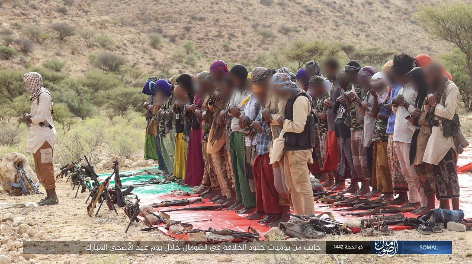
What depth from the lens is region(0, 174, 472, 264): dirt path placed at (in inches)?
168

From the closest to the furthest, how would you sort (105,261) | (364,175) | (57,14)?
(105,261) < (364,175) < (57,14)

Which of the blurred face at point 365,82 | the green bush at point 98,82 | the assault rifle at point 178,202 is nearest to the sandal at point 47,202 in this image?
the assault rifle at point 178,202

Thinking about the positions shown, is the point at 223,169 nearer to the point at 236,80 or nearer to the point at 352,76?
the point at 236,80

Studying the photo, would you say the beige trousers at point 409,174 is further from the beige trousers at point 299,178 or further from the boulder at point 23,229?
the boulder at point 23,229

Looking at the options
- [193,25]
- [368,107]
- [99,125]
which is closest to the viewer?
[368,107]

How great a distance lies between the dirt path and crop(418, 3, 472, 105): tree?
21602 mm

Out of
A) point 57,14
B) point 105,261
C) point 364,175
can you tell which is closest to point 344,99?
point 364,175

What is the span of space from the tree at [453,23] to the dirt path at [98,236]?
70.9 feet

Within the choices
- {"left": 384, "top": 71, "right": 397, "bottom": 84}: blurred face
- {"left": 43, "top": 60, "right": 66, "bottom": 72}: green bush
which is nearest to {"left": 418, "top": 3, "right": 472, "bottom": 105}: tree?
{"left": 43, "top": 60, "right": 66, "bottom": 72}: green bush

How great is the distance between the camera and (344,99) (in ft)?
23.5

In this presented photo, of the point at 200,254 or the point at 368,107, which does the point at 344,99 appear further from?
the point at 200,254

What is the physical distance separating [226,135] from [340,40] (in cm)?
3845

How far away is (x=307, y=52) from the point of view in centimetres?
3167

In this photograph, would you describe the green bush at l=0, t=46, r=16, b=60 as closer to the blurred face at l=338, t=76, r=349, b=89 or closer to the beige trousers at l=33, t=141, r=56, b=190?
the beige trousers at l=33, t=141, r=56, b=190
